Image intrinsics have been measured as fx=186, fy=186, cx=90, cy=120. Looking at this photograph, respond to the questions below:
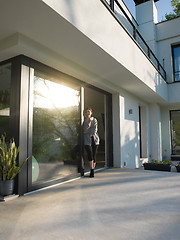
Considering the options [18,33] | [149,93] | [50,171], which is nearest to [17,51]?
[18,33]

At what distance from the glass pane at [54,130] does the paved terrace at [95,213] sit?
440mm

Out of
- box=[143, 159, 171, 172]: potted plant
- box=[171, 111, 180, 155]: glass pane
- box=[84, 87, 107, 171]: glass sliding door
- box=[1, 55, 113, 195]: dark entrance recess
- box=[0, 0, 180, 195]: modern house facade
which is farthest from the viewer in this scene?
box=[171, 111, 180, 155]: glass pane

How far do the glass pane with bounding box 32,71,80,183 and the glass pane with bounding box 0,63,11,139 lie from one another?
0.44 m

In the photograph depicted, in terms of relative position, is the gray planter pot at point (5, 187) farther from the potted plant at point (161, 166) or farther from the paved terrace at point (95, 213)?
the potted plant at point (161, 166)

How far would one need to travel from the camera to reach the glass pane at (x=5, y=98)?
3162mm

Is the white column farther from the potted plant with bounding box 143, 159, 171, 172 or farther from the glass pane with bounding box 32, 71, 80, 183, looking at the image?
the glass pane with bounding box 32, 71, 80, 183

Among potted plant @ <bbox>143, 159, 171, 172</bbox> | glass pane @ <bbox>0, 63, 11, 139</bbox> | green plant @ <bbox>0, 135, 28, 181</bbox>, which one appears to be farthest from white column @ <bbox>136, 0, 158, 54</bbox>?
green plant @ <bbox>0, 135, 28, 181</bbox>

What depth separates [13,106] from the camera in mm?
3070

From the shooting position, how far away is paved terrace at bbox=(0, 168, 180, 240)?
5.69 feet

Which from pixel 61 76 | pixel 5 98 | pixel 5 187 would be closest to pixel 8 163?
pixel 5 187

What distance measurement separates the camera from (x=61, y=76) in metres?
3.98

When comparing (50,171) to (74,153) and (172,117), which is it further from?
(172,117)

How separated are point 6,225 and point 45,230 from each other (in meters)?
0.44

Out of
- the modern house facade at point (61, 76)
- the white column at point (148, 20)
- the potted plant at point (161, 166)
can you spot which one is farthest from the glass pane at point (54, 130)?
the white column at point (148, 20)
